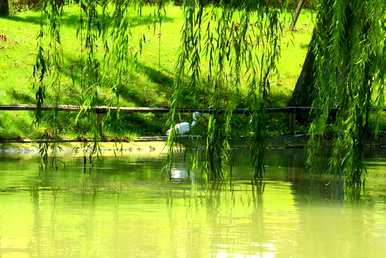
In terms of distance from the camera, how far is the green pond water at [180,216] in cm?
914

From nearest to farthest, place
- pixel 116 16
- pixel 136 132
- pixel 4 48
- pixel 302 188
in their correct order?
pixel 116 16 < pixel 302 188 < pixel 136 132 < pixel 4 48

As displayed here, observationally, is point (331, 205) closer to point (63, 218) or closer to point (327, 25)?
point (63, 218)

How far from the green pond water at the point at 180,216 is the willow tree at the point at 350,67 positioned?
1.64m

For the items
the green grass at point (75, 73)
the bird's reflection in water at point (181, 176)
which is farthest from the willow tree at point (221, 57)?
the green grass at point (75, 73)

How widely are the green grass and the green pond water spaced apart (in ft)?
19.3

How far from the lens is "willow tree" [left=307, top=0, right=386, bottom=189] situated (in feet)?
23.9

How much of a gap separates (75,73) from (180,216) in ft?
48.1

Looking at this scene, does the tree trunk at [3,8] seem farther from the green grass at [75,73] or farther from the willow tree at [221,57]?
the willow tree at [221,57]

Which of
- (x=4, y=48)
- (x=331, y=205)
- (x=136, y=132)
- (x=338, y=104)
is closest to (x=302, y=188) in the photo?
(x=331, y=205)

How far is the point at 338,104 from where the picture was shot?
308 inches

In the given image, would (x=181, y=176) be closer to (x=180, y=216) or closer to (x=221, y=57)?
(x=180, y=216)

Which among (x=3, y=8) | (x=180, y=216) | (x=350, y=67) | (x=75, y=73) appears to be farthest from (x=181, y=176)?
(x=3, y=8)

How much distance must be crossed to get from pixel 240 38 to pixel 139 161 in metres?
10.8

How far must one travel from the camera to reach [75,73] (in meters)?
25.2
